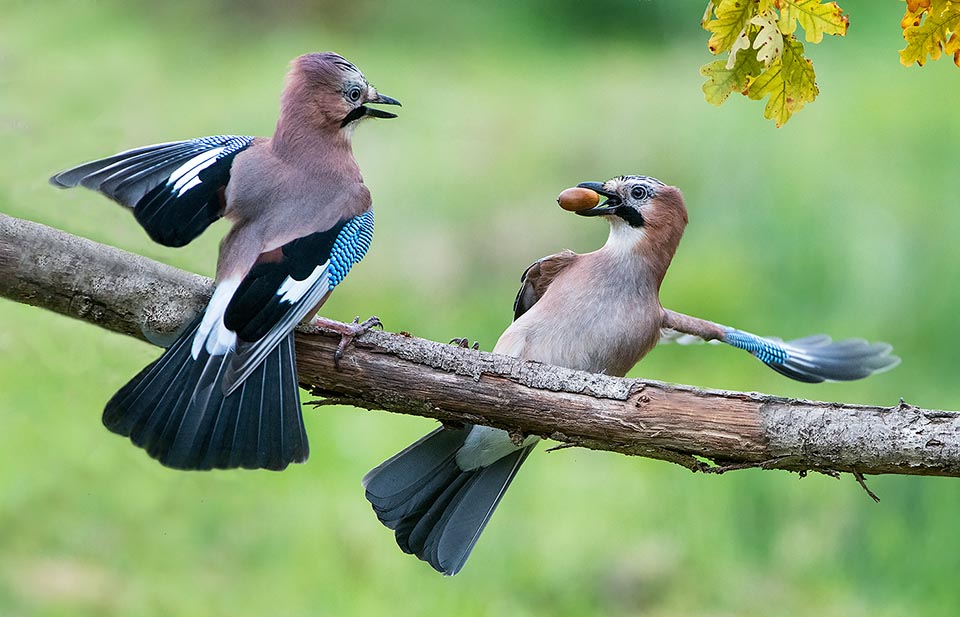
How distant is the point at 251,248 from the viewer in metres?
2.52

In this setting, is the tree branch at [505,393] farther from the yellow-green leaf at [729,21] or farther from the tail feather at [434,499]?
the yellow-green leaf at [729,21]

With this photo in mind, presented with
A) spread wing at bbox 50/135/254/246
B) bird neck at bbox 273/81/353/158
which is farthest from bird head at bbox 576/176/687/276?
spread wing at bbox 50/135/254/246

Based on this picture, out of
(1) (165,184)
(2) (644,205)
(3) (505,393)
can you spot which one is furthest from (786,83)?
(1) (165,184)

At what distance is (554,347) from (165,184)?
3.03 ft

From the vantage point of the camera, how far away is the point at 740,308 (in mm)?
4828

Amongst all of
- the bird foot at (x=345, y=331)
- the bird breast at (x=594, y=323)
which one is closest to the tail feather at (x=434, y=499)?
the bird breast at (x=594, y=323)

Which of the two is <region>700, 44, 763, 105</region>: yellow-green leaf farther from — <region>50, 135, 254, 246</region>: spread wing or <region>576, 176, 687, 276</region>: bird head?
<region>50, 135, 254, 246</region>: spread wing

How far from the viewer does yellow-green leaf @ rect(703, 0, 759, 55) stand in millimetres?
2055

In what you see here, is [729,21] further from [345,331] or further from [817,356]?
[817,356]

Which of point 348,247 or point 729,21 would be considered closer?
point 729,21

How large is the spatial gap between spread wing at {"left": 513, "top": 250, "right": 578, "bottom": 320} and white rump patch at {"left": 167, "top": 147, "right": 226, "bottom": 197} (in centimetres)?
83

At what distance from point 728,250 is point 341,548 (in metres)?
2.02

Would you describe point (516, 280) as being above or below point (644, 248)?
below

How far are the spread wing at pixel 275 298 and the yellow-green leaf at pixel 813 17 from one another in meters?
0.98
